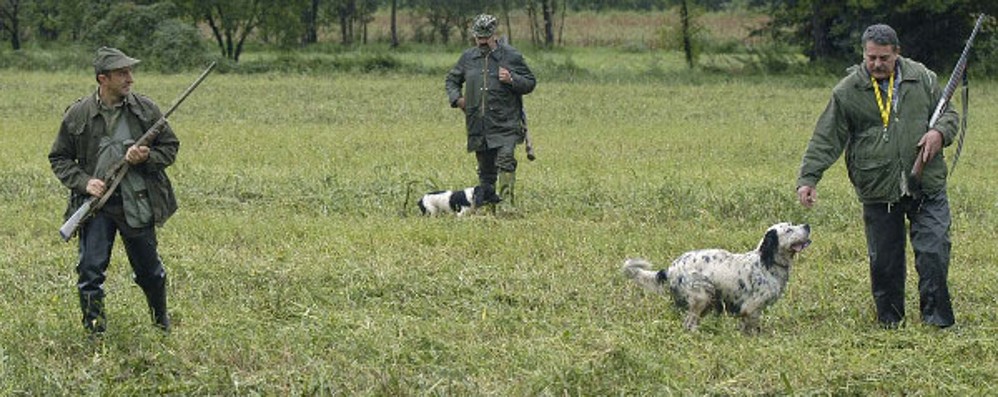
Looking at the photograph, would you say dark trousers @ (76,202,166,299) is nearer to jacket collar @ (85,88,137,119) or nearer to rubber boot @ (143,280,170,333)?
rubber boot @ (143,280,170,333)

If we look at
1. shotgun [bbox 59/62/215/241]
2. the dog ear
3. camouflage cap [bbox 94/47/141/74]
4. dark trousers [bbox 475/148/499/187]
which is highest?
camouflage cap [bbox 94/47/141/74]

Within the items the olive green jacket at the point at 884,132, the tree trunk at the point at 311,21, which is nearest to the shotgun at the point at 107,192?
the olive green jacket at the point at 884,132

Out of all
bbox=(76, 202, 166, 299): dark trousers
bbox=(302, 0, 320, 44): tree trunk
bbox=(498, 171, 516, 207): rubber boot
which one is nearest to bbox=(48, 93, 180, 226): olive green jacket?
bbox=(76, 202, 166, 299): dark trousers

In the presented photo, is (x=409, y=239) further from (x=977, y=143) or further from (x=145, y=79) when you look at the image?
(x=145, y=79)

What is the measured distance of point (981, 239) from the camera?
1273cm

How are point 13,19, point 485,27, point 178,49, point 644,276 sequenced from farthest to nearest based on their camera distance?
point 13,19, point 178,49, point 485,27, point 644,276

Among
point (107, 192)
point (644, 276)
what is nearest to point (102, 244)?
point (107, 192)

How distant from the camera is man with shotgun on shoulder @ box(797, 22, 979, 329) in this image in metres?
8.94

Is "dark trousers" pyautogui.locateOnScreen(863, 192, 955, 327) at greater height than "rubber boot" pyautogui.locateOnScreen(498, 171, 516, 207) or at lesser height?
greater

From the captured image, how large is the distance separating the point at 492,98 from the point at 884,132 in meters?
5.85

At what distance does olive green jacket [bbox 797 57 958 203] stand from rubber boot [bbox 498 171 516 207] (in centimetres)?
568

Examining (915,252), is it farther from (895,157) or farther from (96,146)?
(96,146)

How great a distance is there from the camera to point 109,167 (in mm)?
8578

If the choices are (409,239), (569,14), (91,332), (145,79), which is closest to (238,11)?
(145,79)
